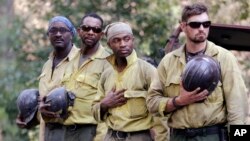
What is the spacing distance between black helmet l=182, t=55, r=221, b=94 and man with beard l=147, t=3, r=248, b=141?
0.14 ft

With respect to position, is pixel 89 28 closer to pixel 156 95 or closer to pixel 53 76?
pixel 53 76

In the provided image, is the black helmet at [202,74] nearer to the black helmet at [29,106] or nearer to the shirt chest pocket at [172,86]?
the shirt chest pocket at [172,86]

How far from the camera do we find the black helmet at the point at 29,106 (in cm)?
734

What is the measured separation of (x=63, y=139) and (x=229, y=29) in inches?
73.2

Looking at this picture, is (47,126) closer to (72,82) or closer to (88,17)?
(72,82)

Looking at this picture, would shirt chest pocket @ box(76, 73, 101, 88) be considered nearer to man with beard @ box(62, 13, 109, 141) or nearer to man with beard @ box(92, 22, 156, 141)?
man with beard @ box(62, 13, 109, 141)

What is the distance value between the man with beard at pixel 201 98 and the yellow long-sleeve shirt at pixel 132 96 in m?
0.47

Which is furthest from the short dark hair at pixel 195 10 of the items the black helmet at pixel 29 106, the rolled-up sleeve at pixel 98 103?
the black helmet at pixel 29 106

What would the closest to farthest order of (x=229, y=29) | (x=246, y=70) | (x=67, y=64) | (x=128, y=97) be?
(x=128, y=97) < (x=229, y=29) < (x=67, y=64) < (x=246, y=70)

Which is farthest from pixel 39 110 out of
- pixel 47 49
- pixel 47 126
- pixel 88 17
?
pixel 47 49

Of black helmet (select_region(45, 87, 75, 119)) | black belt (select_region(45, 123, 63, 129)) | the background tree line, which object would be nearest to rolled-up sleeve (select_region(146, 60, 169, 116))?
black helmet (select_region(45, 87, 75, 119))

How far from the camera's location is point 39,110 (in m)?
7.05

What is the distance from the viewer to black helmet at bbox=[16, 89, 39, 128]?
289 inches

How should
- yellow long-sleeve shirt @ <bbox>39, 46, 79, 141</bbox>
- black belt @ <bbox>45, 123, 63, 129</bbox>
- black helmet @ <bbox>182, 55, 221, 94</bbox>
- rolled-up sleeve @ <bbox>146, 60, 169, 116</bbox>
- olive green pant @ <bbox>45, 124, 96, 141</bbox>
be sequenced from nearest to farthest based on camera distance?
1. black helmet @ <bbox>182, 55, 221, 94</bbox>
2. rolled-up sleeve @ <bbox>146, 60, 169, 116</bbox>
3. olive green pant @ <bbox>45, 124, 96, 141</bbox>
4. black belt @ <bbox>45, 123, 63, 129</bbox>
5. yellow long-sleeve shirt @ <bbox>39, 46, 79, 141</bbox>
